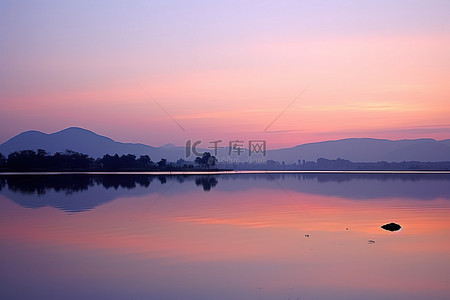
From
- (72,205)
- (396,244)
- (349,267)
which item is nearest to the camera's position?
(349,267)

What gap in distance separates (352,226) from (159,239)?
9645 millimetres

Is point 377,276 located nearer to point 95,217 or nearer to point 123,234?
point 123,234

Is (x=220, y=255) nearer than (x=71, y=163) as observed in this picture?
Yes

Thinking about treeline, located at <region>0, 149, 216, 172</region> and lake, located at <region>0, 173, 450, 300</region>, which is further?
treeline, located at <region>0, 149, 216, 172</region>

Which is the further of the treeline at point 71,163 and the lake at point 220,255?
the treeline at point 71,163

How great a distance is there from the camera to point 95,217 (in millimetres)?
26000

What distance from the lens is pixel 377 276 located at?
45.3 feet

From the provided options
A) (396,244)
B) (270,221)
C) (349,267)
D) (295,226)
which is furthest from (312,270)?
(270,221)

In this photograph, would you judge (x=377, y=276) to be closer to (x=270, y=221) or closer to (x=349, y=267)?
(x=349, y=267)

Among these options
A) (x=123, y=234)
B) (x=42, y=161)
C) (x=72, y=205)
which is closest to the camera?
(x=123, y=234)

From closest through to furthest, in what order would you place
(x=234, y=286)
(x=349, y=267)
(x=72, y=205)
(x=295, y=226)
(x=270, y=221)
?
(x=234, y=286) → (x=349, y=267) → (x=295, y=226) → (x=270, y=221) → (x=72, y=205)

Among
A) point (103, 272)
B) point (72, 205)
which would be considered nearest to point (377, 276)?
point (103, 272)

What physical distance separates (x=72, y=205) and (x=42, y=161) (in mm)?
123734

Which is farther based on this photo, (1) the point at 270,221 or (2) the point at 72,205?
(2) the point at 72,205
